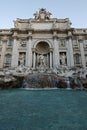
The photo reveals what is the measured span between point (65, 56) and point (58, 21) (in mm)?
7802

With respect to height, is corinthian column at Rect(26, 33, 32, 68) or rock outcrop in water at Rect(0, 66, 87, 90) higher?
corinthian column at Rect(26, 33, 32, 68)

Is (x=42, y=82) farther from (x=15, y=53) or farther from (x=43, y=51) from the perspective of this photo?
(x=43, y=51)

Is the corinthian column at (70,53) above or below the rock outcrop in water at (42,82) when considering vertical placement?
above

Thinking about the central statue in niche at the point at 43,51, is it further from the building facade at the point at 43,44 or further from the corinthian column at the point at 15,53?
the corinthian column at the point at 15,53

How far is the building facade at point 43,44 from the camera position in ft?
79.8

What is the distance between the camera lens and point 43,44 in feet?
87.2

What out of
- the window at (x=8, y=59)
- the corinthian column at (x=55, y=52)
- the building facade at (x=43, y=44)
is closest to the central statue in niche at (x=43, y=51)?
the building facade at (x=43, y=44)

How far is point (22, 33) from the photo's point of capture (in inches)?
1033

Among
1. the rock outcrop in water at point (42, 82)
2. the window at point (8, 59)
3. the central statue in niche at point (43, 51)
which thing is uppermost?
the central statue in niche at point (43, 51)

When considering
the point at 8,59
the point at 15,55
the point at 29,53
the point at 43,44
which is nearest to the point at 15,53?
the point at 15,55

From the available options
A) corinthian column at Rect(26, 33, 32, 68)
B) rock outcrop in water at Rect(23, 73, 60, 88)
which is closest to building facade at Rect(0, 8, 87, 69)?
corinthian column at Rect(26, 33, 32, 68)

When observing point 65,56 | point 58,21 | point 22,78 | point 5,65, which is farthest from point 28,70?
point 58,21

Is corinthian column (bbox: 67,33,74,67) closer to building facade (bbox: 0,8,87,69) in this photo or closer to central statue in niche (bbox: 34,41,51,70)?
building facade (bbox: 0,8,87,69)

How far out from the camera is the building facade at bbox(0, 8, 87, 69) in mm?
24312
